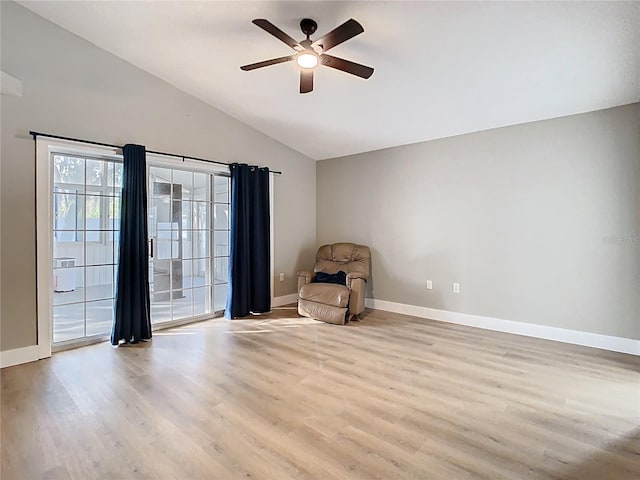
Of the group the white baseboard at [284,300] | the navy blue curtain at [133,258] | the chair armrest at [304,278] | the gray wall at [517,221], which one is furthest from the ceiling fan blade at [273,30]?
the white baseboard at [284,300]

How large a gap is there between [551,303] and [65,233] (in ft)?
17.6

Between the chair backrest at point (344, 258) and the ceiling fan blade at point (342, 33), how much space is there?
320 centimetres

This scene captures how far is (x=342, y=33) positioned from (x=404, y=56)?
990 millimetres

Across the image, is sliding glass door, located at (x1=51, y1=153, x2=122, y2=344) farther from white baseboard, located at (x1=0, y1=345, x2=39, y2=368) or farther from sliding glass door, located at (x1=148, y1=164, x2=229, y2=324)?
sliding glass door, located at (x1=148, y1=164, x2=229, y2=324)

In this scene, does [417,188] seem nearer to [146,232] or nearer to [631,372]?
[631,372]

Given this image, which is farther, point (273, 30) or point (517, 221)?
point (517, 221)

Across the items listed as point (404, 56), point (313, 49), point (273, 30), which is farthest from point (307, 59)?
point (404, 56)

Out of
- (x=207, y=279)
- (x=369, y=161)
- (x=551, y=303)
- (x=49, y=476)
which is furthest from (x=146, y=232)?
(x=551, y=303)

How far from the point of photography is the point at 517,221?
4109 millimetres

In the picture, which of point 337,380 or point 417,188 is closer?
point 337,380

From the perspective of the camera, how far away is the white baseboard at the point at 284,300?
18.3 ft

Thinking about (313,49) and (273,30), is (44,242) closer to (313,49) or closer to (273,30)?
(273,30)

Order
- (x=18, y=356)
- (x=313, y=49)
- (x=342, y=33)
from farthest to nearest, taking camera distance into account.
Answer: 1. (x=18, y=356)
2. (x=313, y=49)
3. (x=342, y=33)

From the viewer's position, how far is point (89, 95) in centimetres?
366
